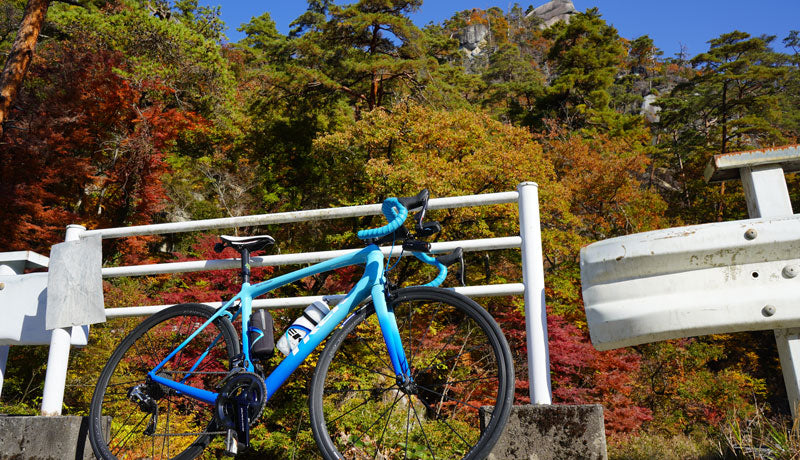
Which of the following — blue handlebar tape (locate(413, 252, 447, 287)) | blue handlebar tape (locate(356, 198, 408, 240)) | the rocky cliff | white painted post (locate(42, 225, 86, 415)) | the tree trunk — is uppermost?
the rocky cliff

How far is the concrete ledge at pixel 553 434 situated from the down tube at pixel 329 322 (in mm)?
649

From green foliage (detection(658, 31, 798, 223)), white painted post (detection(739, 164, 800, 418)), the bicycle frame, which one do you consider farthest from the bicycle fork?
green foliage (detection(658, 31, 798, 223))

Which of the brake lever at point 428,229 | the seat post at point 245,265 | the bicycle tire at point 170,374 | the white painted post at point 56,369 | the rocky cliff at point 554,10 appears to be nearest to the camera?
the brake lever at point 428,229

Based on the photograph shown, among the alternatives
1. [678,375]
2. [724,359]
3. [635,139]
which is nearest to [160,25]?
[678,375]

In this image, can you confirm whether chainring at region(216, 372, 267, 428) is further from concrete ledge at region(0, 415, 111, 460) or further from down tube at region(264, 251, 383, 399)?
concrete ledge at region(0, 415, 111, 460)

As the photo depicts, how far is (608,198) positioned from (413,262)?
9.25 m

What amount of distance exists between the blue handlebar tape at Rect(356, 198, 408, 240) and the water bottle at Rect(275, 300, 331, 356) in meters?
0.32

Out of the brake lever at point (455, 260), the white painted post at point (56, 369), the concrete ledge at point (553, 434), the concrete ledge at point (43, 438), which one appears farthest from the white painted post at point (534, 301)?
the white painted post at point (56, 369)

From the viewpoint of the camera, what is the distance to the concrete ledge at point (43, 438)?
79.0 inches

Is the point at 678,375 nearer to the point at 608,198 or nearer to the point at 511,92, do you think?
the point at 608,198

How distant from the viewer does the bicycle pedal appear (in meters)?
1.73

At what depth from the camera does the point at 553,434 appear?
5.41 ft

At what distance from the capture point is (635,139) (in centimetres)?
2325

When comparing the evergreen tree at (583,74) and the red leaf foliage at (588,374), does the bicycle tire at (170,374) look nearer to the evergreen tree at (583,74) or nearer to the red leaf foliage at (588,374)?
the red leaf foliage at (588,374)
